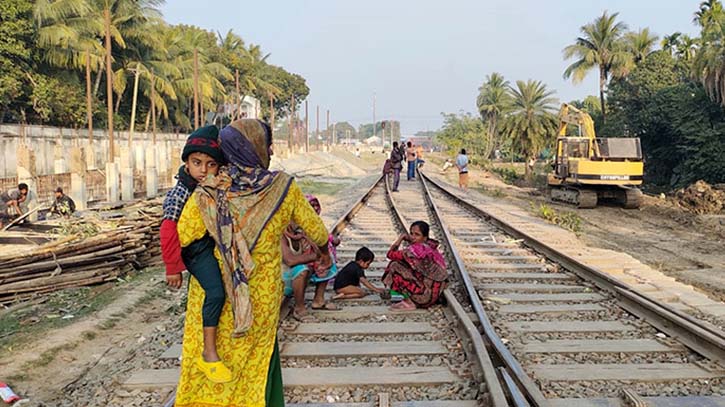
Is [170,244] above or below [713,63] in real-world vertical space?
below

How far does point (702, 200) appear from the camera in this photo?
63.5ft

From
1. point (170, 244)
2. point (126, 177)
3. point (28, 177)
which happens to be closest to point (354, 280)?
point (170, 244)

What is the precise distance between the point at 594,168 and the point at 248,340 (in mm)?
16377

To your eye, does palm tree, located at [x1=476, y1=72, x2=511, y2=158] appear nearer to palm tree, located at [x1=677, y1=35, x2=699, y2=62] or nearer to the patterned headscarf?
palm tree, located at [x1=677, y1=35, x2=699, y2=62]

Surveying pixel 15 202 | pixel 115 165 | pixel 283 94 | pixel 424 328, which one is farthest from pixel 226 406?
pixel 283 94

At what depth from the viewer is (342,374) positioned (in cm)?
406

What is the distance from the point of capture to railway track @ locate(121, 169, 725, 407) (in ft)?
12.4

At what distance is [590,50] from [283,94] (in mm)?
53051

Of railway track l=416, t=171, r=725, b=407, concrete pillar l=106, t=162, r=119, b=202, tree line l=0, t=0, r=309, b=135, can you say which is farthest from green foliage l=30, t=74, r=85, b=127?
railway track l=416, t=171, r=725, b=407

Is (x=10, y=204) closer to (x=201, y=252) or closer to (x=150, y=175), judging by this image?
(x=150, y=175)

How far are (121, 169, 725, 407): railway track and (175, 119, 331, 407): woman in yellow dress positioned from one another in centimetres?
110

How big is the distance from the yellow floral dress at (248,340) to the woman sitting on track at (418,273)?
10.1ft

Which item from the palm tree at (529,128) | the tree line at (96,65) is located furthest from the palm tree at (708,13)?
the tree line at (96,65)

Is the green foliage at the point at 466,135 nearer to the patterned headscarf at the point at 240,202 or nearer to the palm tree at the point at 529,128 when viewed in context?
the palm tree at the point at 529,128
